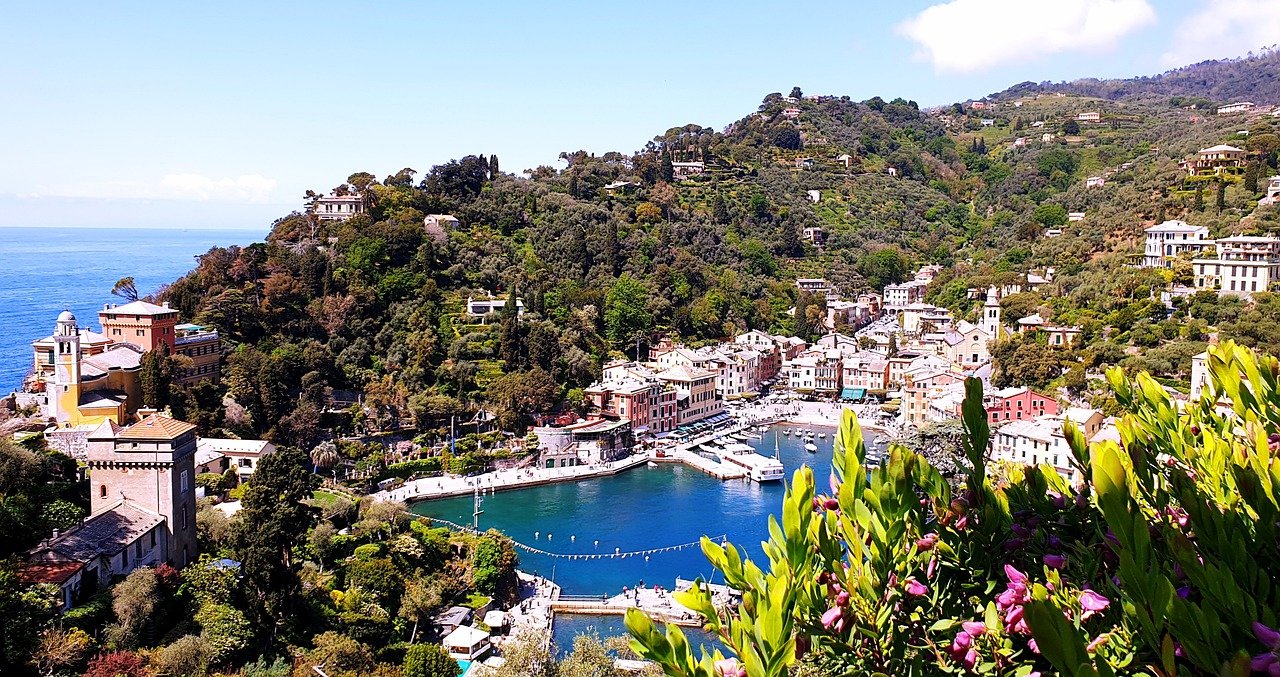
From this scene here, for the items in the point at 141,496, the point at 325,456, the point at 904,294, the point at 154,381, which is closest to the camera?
the point at 141,496

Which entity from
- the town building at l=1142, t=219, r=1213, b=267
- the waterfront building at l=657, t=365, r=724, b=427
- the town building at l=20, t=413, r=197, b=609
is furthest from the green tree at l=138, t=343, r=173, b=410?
the town building at l=1142, t=219, r=1213, b=267

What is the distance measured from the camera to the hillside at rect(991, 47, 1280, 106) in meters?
75.6

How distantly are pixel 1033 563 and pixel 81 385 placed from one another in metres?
18.6

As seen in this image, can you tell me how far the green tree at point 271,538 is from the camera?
9.90 meters

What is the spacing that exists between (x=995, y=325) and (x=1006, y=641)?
96.3 feet

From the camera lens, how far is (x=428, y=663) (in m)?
9.88

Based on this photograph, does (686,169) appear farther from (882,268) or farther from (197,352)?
(197,352)

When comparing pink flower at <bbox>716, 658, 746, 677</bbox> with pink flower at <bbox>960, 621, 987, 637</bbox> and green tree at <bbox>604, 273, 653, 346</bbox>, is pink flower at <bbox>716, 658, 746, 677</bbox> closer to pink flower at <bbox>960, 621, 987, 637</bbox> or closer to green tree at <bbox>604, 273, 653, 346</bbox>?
pink flower at <bbox>960, 621, 987, 637</bbox>

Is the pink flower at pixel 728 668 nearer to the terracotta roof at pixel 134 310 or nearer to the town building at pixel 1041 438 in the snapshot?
the town building at pixel 1041 438

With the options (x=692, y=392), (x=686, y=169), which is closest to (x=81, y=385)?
(x=692, y=392)

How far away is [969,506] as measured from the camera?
67.1 inches

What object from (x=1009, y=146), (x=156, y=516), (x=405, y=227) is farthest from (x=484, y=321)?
(x=1009, y=146)

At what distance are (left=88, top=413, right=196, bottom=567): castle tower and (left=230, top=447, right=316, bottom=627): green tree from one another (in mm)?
791

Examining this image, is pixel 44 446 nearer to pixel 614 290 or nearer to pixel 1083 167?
pixel 614 290
